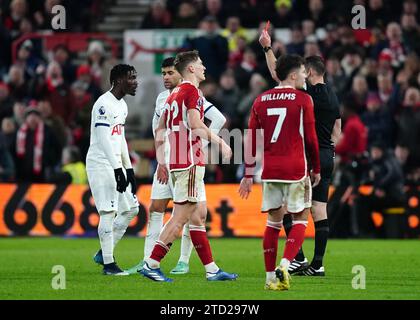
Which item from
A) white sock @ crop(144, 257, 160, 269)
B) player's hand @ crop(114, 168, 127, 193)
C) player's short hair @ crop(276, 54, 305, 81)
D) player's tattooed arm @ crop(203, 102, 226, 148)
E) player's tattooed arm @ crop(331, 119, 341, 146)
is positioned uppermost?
player's short hair @ crop(276, 54, 305, 81)

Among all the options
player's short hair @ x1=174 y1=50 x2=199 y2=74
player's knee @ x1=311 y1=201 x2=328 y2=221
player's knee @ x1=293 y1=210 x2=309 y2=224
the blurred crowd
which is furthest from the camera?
the blurred crowd

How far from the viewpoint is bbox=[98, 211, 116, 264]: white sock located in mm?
13156

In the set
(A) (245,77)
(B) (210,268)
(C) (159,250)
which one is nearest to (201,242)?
(B) (210,268)

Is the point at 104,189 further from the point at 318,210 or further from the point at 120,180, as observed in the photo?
the point at 318,210

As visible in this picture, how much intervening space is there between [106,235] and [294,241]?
2.56 meters

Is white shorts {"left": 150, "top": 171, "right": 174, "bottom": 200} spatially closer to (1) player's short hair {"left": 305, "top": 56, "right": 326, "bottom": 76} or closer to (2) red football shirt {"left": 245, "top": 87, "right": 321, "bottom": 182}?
(1) player's short hair {"left": 305, "top": 56, "right": 326, "bottom": 76}

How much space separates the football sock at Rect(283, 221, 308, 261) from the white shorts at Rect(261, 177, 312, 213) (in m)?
0.16

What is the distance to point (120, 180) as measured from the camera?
12.8 metres

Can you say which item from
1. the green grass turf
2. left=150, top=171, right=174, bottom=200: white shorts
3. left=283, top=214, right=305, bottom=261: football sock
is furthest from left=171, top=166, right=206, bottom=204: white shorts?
left=283, top=214, right=305, bottom=261: football sock

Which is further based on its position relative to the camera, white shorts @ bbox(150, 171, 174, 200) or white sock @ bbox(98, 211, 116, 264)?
white shorts @ bbox(150, 171, 174, 200)

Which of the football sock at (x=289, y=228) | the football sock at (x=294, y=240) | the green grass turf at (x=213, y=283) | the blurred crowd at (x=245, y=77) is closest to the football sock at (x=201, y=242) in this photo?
the green grass turf at (x=213, y=283)

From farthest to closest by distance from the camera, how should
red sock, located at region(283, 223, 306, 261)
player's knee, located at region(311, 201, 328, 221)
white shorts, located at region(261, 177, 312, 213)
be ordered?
player's knee, located at region(311, 201, 328, 221) < white shorts, located at region(261, 177, 312, 213) < red sock, located at region(283, 223, 306, 261)
